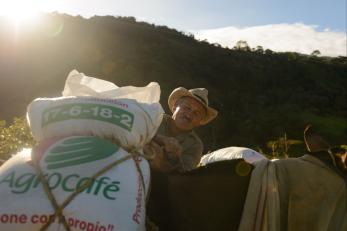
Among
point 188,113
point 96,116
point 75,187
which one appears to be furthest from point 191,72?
point 75,187

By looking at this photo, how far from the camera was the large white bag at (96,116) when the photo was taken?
2512mm

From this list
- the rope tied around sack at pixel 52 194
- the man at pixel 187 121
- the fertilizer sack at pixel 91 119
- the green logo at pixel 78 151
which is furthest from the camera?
the man at pixel 187 121

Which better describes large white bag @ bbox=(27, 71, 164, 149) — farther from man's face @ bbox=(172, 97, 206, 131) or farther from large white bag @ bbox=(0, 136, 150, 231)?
man's face @ bbox=(172, 97, 206, 131)

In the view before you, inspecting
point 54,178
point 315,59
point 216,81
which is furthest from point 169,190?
point 315,59

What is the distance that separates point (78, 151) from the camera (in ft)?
7.69

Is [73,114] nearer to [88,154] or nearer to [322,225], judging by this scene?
[88,154]

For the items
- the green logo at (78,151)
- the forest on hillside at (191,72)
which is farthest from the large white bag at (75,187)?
the forest on hillside at (191,72)

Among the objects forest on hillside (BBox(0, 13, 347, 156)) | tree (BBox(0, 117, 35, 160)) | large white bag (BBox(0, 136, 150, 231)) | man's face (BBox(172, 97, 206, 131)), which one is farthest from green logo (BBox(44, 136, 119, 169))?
forest on hillside (BBox(0, 13, 347, 156))

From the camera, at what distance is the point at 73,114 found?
8.24 ft

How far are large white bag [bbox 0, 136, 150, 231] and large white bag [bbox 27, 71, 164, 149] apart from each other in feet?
0.30

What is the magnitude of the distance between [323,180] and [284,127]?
44427 mm

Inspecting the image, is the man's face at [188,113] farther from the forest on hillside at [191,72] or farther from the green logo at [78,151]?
the forest on hillside at [191,72]

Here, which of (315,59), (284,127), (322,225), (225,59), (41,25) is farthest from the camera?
(315,59)

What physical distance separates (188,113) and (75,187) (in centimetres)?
191
